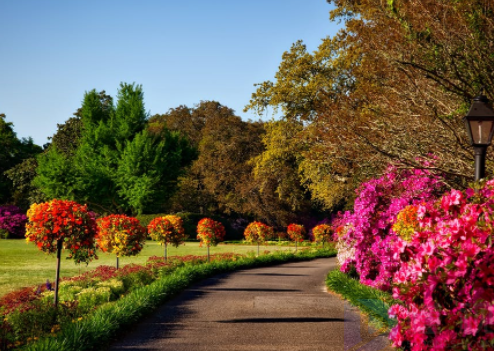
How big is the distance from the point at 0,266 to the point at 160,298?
13726mm

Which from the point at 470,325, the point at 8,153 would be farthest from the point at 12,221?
the point at 470,325

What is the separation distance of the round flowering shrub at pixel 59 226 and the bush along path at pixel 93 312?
1.24 meters

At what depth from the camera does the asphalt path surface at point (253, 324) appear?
7.19 meters

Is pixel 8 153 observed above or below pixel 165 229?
above

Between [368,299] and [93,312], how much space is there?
5.71 metres

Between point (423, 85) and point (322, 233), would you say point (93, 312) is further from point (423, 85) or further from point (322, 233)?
point (322, 233)

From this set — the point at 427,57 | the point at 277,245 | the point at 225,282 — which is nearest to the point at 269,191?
the point at 277,245

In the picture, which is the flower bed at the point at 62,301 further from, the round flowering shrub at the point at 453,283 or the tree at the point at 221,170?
the tree at the point at 221,170

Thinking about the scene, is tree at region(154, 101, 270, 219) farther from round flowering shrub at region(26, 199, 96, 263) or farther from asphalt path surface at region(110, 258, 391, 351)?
round flowering shrub at region(26, 199, 96, 263)

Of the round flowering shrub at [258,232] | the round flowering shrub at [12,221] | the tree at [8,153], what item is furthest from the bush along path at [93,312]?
the tree at [8,153]

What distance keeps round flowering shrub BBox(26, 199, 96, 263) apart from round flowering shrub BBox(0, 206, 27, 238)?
30870 mm

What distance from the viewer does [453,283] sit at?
12.1ft

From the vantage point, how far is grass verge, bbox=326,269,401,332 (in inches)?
327

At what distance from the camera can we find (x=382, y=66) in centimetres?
1291
